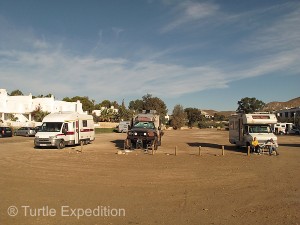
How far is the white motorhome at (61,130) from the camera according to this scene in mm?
24703

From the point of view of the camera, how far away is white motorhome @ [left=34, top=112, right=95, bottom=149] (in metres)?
24.7

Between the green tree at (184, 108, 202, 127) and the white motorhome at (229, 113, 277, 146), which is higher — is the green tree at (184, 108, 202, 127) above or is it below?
above

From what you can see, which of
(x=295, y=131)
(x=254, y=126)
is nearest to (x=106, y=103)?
(x=295, y=131)

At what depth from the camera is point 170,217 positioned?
7.40 meters

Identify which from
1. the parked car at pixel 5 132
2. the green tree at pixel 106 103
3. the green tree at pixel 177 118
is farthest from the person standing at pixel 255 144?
the green tree at pixel 106 103

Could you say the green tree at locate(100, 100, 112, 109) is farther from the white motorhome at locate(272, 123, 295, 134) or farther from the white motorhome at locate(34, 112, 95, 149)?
the white motorhome at locate(34, 112, 95, 149)

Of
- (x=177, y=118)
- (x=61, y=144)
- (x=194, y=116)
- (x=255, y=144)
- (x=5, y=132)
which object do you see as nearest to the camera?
(x=255, y=144)

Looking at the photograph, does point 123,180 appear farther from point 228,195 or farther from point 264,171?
point 264,171

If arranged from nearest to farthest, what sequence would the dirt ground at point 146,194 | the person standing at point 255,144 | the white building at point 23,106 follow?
the dirt ground at point 146,194
the person standing at point 255,144
the white building at point 23,106

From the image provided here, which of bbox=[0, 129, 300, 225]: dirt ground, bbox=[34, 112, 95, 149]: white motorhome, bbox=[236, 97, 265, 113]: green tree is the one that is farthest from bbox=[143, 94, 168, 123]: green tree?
bbox=[0, 129, 300, 225]: dirt ground

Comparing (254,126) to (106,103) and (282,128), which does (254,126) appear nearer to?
(282,128)

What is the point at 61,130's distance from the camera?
83.3 feet

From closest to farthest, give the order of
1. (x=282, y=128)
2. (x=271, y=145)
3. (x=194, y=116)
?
(x=271, y=145) < (x=282, y=128) < (x=194, y=116)

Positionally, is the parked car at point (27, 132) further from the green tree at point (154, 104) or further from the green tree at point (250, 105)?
the green tree at point (250, 105)
